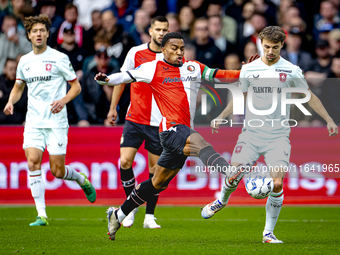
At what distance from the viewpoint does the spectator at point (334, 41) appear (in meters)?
11.1

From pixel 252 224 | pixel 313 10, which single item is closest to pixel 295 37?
pixel 313 10

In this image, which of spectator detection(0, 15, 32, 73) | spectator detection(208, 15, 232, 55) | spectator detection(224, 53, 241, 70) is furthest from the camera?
spectator detection(208, 15, 232, 55)

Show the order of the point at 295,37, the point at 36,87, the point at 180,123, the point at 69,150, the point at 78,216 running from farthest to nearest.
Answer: the point at 295,37
the point at 69,150
the point at 78,216
the point at 36,87
the point at 180,123

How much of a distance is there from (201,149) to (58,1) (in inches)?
299

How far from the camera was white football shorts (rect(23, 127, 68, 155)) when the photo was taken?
7582 millimetres

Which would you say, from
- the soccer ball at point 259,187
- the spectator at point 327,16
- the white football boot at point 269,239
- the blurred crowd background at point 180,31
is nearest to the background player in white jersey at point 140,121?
the white football boot at point 269,239

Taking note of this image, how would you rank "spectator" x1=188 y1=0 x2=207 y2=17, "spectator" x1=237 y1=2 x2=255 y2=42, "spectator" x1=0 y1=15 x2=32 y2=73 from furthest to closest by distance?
1. "spectator" x1=188 y1=0 x2=207 y2=17
2. "spectator" x1=237 y1=2 x2=255 y2=42
3. "spectator" x1=0 y1=15 x2=32 y2=73

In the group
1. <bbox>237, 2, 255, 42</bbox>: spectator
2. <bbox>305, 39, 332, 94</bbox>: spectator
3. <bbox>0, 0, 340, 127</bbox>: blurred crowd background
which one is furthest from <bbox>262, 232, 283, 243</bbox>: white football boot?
<bbox>237, 2, 255, 42</bbox>: spectator

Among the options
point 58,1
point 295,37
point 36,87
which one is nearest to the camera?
point 36,87

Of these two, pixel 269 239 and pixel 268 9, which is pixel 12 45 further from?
pixel 269 239

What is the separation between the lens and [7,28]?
1119 cm

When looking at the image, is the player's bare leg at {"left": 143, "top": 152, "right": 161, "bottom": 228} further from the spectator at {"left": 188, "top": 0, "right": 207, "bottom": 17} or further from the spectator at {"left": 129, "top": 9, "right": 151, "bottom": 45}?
the spectator at {"left": 188, "top": 0, "right": 207, "bottom": 17}

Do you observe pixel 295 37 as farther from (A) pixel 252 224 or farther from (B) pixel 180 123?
(B) pixel 180 123

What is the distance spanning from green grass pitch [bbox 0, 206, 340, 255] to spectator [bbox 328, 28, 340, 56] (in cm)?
331
